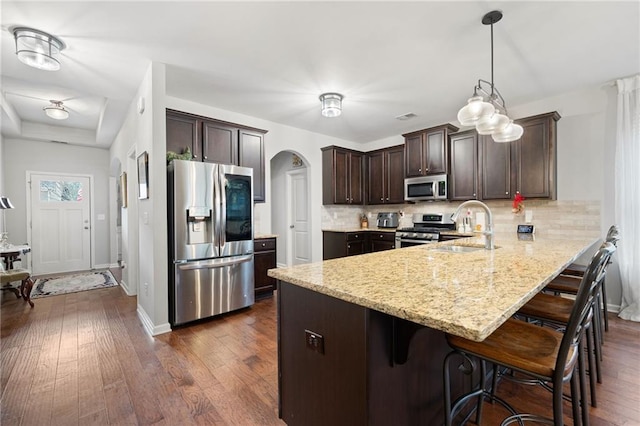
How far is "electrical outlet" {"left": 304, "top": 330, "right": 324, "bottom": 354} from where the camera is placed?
49.0 inches

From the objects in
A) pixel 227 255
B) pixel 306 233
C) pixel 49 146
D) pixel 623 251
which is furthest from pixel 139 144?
pixel 623 251

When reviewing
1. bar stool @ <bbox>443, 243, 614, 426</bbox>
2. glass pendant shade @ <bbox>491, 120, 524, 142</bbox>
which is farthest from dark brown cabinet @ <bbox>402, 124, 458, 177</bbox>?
bar stool @ <bbox>443, 243, 614, 426</bbox>

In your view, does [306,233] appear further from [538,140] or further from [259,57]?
[538,140]

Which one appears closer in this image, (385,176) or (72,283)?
(72,283)

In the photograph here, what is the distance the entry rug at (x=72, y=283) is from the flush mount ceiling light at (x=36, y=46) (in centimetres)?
342

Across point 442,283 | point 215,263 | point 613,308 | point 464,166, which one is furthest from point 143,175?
point 613,308

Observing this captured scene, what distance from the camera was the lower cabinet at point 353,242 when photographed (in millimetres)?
4934

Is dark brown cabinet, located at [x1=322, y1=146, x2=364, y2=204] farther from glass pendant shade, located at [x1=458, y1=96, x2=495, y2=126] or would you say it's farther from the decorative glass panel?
the decorative glass panel

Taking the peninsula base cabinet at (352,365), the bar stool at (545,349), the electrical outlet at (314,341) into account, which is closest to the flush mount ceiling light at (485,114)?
the bar stool at (545,349)

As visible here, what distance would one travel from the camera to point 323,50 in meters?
2.59

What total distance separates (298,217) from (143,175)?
3198 mm

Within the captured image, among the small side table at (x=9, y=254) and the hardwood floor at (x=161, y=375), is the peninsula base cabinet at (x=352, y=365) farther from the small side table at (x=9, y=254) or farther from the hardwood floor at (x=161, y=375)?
the small side table at (x=9, y=254)

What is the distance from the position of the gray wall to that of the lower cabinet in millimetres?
4942

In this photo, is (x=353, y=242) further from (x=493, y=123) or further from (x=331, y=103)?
(x=493, y=123)
